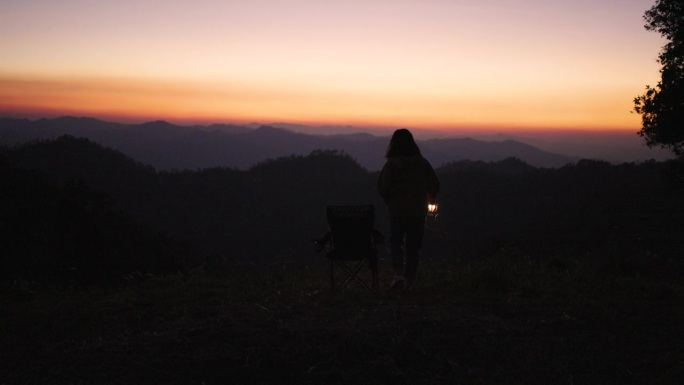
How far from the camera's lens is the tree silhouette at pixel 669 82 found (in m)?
11.4

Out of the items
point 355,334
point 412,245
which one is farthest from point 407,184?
point 355,334

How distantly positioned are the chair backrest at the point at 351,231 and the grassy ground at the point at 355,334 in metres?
0.55

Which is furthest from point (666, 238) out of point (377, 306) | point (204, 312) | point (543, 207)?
point (204, 312)

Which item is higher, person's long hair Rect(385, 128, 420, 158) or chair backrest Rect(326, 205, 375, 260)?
person's long hair Rect(385, 128, 420, 158)

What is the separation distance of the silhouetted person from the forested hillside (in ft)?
12.8

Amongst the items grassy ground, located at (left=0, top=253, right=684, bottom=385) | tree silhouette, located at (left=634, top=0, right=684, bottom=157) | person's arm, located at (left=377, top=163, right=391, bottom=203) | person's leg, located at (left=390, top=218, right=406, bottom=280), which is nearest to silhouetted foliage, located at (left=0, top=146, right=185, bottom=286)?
grassy ground, located at (left=0, top=253, right=684, bottom=385)

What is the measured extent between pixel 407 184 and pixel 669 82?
841cm

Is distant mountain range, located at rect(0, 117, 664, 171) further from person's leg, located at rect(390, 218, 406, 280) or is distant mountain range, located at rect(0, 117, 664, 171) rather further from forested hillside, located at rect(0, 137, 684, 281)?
person's leg, located at rect(390, 218, 406, 280)

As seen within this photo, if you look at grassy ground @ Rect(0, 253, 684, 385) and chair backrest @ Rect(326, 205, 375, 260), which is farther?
chair backrest @ Rect(326, 205, 375, 260)

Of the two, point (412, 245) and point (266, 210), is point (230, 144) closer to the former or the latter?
point (266, 210)

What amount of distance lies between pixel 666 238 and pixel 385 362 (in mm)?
20027

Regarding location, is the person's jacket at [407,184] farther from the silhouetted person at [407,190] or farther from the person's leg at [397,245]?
the person's leg at [397,245]

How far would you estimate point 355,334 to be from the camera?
4418mm

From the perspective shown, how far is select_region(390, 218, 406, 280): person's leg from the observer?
679 cm
